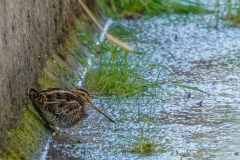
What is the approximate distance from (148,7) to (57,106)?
15.8 ft

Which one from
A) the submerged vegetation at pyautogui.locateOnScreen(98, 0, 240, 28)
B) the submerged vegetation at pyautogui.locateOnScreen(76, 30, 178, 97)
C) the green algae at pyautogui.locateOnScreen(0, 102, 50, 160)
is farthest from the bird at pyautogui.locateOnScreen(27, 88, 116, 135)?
the submerged vegetation at pyautogui.locateOnScreen(98, 0, 240, 28)

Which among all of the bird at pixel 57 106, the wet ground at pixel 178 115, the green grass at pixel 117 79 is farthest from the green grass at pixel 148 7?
the bird at pixel 57 106

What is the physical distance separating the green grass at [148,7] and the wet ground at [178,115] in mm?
1336

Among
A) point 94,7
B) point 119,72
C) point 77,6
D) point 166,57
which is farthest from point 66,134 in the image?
point 94,7

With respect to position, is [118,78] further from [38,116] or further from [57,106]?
[57,106]

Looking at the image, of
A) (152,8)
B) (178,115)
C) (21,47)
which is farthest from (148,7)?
(21,47)

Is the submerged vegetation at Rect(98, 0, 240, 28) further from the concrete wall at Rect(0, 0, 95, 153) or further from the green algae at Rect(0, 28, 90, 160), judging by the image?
the concrete wall at Rect(0, 0, 95, 153)

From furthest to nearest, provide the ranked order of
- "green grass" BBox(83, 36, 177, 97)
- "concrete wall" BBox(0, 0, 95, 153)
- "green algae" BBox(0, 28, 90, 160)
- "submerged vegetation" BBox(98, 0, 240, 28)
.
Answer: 1. "submerged vegetation" BBox(98, 0, 240, 28)
2. "green grass" BBox(83, 36, 177, 97)
3. "green algae" BBox(0, 28, 90, 160)
4. "concrete wall" BBox(0, 0, 95, 153)

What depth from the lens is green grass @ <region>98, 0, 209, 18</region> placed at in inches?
389

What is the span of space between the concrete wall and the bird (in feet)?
0.38

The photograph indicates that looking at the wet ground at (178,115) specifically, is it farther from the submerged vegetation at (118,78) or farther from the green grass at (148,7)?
the green grass at (148,7)

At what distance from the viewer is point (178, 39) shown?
8.53m

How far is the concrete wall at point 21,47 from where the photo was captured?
15.1 ft

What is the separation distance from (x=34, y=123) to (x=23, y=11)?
0.85 meters
